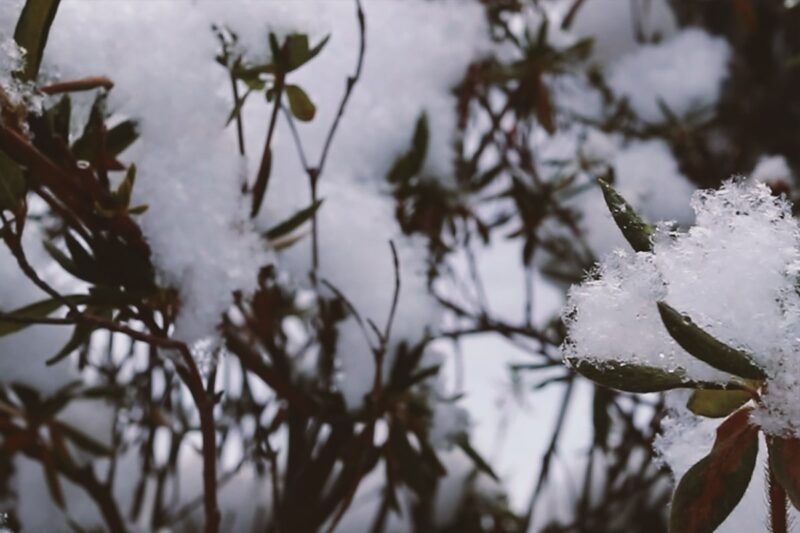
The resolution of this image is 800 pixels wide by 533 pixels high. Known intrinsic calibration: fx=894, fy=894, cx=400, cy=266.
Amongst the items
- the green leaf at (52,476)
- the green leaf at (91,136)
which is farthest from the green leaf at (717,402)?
the green leaf at (52,476)

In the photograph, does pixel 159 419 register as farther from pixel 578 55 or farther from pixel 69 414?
pixel 578 55

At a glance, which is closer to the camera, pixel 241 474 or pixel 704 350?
pixel 704 350

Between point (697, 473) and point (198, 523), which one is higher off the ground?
point (198, 523)

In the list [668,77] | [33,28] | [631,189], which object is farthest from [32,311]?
[668,77]

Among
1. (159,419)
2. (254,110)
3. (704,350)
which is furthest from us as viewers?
(159,419)

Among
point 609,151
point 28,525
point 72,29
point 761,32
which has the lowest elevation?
point 28,525

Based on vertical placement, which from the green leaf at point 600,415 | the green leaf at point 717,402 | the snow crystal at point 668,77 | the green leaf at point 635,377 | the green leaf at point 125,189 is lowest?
the green leaf at point 635,377

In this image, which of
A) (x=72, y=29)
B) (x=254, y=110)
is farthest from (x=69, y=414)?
(x=72, y=29)

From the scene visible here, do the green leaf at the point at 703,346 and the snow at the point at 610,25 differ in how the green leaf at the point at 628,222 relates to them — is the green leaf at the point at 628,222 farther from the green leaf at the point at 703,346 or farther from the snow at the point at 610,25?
the snow at the point at 610,25
